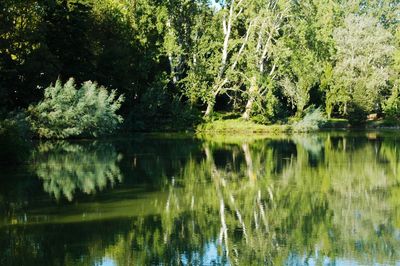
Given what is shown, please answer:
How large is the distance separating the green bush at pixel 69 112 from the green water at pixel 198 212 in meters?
7.99

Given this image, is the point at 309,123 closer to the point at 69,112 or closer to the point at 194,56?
the point at 194,56

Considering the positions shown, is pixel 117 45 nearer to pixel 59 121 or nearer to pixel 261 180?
pixel 59 121

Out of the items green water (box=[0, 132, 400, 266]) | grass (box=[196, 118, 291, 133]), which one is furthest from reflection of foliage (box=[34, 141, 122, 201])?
grass (box=[196, 118, 291, 133])

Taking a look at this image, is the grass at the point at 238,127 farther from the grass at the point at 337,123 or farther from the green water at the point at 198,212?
the green water at the point at 198,212

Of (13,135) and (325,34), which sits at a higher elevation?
(325,34)

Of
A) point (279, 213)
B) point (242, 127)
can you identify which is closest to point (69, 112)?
point (242, 127)

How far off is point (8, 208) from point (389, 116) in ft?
186

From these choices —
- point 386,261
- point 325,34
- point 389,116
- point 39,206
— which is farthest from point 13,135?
point 389,116

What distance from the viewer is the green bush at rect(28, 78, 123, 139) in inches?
1252

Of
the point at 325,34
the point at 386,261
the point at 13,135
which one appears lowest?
the point at 386,261

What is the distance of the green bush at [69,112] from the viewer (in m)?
31.8

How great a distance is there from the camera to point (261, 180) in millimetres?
18281

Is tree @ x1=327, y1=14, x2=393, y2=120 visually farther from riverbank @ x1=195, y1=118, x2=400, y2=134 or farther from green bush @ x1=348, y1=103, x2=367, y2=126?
riverbank @ x1=195, y1=118, x2=400, y2=134

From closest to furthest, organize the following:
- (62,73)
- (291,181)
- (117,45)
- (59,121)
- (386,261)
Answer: (386,261), (291,181), (59,121), (62,73), (117,45)
